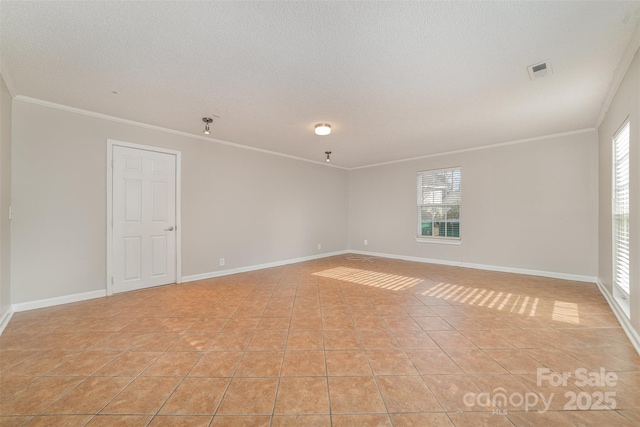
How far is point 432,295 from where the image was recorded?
3557mm

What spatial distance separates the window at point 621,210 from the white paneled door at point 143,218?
5745mm

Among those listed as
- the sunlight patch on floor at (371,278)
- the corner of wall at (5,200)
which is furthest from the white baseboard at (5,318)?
the sunlight patch on floor at (371,278)

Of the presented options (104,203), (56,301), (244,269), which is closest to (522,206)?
(244,269)

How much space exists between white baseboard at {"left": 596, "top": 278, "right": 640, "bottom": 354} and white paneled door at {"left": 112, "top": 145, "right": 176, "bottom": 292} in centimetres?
540

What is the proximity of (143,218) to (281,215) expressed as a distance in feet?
8.50

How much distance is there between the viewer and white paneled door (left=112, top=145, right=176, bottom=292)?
3675 millimetres

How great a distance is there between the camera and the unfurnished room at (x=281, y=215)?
1664 mm

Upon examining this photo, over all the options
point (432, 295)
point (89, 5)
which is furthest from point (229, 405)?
point (432, 295)

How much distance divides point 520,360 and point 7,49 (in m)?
4.79

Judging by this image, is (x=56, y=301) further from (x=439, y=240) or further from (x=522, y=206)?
Result: (x=522, y=206)

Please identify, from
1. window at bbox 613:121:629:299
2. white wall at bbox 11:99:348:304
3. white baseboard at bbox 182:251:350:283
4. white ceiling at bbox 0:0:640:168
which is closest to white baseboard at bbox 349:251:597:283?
window at bbox 613:121:629:299

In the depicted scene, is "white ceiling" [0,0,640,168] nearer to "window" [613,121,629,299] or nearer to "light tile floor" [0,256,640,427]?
"window" [613,121,629,299]

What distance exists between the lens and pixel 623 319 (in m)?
2.50

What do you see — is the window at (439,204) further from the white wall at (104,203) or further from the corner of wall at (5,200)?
the corner of wall at (5,200)
